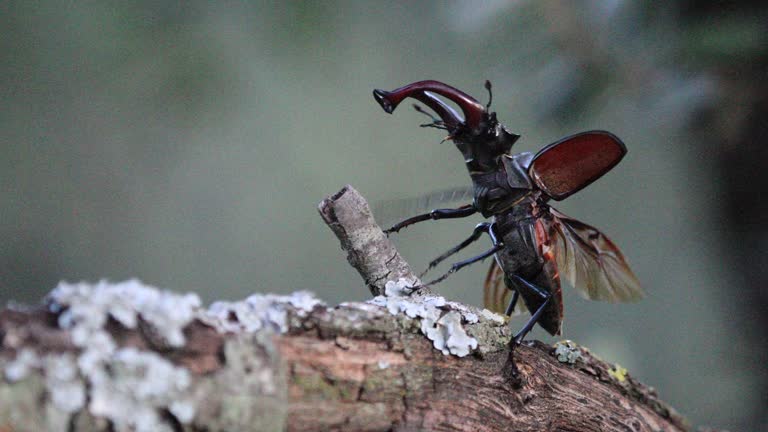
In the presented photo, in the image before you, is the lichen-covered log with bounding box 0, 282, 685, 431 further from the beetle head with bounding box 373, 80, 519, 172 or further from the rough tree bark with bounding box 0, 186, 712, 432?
the beetle head with bounding box 373, 80, 519, 172

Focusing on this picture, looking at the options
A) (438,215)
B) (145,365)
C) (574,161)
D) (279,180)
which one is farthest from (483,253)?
(279,180)

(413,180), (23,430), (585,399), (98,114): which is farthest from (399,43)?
(23,430)

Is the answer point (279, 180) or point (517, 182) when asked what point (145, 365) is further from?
point (279, 180)

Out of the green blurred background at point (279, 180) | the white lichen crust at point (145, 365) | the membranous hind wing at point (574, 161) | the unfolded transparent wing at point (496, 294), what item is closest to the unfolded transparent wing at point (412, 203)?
the membranous hind wing at point (574, 161)

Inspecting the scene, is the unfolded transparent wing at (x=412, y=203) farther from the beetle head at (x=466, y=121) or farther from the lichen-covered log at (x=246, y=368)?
the lichen-covered log at (x=246, y=368)

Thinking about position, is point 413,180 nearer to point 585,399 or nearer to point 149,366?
point 585,399
